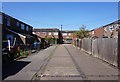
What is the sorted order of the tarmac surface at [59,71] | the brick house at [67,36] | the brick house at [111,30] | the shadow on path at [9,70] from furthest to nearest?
1. the brick house at [67,36]
2. the brick house at [111,30]
3. the shadow on path at [9,70]
4. the tarmac surface at [59,71]

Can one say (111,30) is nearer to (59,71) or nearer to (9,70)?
(59,71)

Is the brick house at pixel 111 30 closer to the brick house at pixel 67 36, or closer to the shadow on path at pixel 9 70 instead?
the shadow on path at pixel 9 70

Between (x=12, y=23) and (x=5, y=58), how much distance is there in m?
32.3

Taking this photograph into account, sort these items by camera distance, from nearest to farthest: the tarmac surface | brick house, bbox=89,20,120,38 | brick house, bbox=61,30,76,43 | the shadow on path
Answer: the tarmac surface, the shadow on path, brick house, bbox=89,20,120,38, brick house, bbox=61,30,76,43

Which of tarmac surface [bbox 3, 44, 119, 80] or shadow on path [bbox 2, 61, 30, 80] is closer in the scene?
tarmac surface [bbox 3, 44, 119, 80]

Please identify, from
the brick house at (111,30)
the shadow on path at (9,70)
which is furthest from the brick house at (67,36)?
the shadow on path at (9,70)

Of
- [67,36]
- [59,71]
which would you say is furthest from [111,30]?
[67,36]

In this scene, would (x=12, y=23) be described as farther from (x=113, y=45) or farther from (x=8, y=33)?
(x=113, y=45)

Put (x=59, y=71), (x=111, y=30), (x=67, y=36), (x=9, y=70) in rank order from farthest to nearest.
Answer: (x=67, y=36)
(x=111, y=30)
(x=9, y=70)
(x=59, y=71)

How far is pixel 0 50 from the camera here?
1673 cm

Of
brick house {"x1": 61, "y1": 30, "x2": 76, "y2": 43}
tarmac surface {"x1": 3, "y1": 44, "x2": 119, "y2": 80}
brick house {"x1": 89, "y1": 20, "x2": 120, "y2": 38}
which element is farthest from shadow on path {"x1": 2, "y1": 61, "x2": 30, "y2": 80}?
brick house {"x1": 61, "y1": 30, "x2": 76, "y2": 43}

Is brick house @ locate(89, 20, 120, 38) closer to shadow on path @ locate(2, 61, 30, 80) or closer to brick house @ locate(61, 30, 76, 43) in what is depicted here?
shadow on path @ locate(2, 61, 30, 80)

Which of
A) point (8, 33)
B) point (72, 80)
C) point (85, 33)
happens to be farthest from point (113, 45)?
point (85, 33)

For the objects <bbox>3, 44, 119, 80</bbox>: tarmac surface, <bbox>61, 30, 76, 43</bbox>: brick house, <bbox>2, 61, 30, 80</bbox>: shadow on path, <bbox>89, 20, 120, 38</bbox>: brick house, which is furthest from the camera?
<bbox>61, 30, 76, 43</bbox>: brick house
